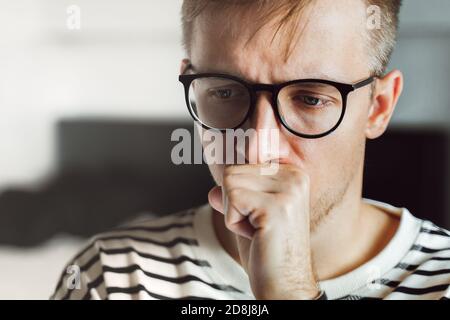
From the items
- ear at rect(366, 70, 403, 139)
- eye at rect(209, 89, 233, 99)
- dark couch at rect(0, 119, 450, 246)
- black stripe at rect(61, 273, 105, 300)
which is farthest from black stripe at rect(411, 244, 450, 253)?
black stripe at rect(61, 273, 105, 300)

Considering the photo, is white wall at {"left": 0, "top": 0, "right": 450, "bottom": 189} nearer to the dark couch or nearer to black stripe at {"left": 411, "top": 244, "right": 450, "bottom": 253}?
the dark couch

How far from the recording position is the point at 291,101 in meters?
0.78

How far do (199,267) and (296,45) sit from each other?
16.4 inches

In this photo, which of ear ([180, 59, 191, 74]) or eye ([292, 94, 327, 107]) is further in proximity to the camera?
ear ([180, 59, 191, 74])

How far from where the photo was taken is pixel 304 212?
0.74 meters

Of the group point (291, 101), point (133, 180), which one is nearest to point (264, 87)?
point (291, 101)

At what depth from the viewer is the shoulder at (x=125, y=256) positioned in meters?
0.93

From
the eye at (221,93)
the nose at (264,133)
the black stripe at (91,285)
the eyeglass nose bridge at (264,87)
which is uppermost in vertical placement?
the eyeglass nose bridge at (264,87)

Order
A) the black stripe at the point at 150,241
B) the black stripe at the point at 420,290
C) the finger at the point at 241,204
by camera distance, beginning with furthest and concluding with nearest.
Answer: the black stripe at the point at 150,241
the black stripe at the point at 420,290
the finger at the point at 241,204

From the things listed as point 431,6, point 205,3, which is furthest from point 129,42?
point 431,6

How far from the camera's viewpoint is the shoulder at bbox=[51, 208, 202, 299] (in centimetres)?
93

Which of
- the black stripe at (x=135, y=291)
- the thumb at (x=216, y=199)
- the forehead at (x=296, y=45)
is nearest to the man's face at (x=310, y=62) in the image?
the forehead at (x=296, y=45)

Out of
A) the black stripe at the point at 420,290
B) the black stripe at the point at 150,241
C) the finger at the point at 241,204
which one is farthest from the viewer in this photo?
the black stripe at the point at 150,241

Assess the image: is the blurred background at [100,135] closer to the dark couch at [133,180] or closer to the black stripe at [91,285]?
the dark couch at [133,180]
